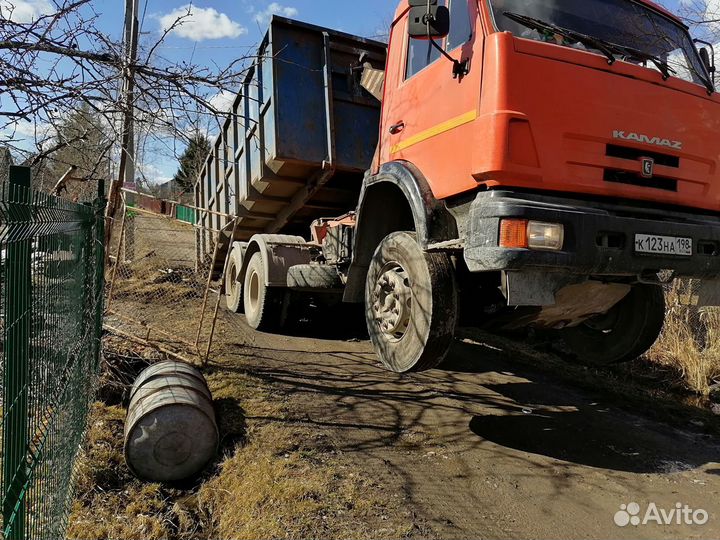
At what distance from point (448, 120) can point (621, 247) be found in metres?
1.29

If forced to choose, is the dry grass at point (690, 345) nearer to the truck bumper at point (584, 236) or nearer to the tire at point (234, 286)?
the truck bumper at point (584, 236)

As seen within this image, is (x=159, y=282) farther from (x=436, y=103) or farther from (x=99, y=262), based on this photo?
(x=436, y=103)

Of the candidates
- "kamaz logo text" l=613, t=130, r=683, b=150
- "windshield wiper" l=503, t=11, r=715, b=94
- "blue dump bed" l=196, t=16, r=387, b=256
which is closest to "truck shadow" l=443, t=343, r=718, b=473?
"kamaz logo text" l=613, t=130, r=683, b=150

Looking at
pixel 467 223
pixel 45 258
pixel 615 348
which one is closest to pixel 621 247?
pixel 467 223

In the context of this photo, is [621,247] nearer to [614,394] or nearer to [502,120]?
[502,120]

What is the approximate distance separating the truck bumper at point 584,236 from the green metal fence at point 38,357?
2.11 meters

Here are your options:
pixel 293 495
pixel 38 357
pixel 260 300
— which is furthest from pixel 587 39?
pixel 260 300

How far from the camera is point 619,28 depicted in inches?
144

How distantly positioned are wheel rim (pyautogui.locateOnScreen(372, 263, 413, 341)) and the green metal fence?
1.97 m

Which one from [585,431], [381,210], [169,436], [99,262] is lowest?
[169,436]

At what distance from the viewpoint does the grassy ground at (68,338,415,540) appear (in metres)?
2.89

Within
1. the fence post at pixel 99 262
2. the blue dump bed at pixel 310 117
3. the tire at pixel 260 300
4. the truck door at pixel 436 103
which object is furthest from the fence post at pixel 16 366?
the tire at pixel 260 300

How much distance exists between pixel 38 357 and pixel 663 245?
329 cm

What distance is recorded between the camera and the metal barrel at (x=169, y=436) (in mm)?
3756
